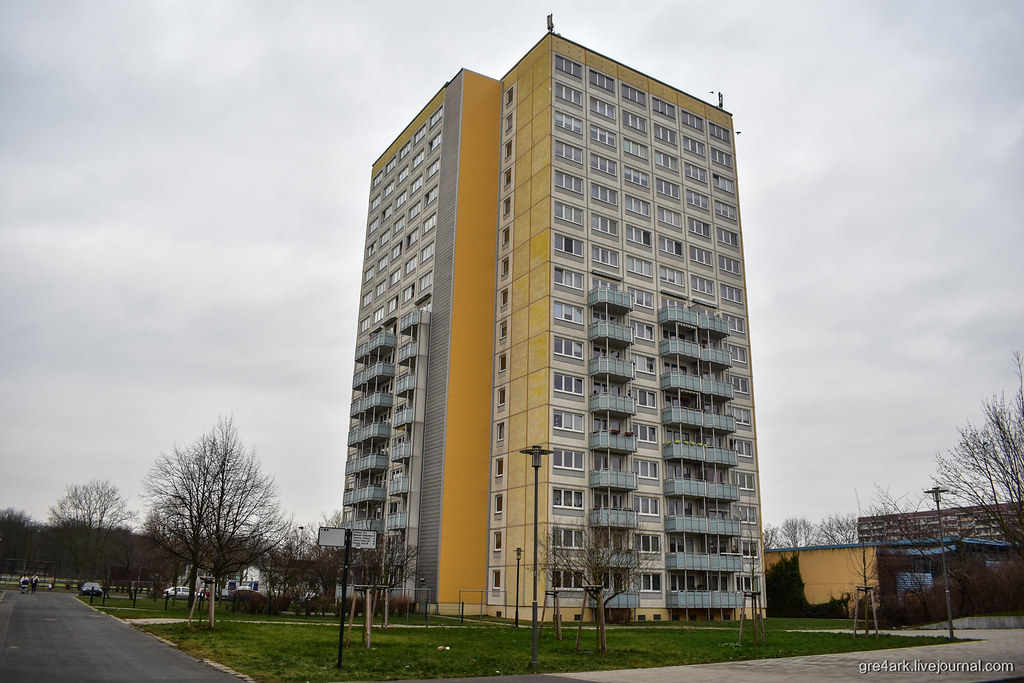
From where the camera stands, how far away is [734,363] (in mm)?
70625

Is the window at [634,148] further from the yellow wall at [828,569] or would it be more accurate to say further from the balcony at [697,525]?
the yellow wall at [828,569]

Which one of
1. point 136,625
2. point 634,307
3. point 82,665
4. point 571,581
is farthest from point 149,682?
point 634,307

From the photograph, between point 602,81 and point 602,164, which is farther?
point 602,81

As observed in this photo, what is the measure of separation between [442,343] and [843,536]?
9568 centimetres

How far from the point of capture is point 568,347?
59344 millimetres

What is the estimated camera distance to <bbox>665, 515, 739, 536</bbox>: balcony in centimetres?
5950

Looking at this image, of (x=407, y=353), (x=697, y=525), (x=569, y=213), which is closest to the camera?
(x=697, y=525)

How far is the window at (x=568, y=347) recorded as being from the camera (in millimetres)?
58656

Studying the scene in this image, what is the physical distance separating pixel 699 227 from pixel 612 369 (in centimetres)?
2036

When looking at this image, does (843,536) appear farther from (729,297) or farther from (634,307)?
(634,307)

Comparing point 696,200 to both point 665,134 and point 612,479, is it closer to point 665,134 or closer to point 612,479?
point 665,134

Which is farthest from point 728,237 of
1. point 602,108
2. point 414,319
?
point 414,319

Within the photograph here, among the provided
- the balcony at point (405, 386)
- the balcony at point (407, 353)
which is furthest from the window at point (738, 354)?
the balcony at point (405, 386)

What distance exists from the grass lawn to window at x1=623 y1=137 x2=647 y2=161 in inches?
1706
